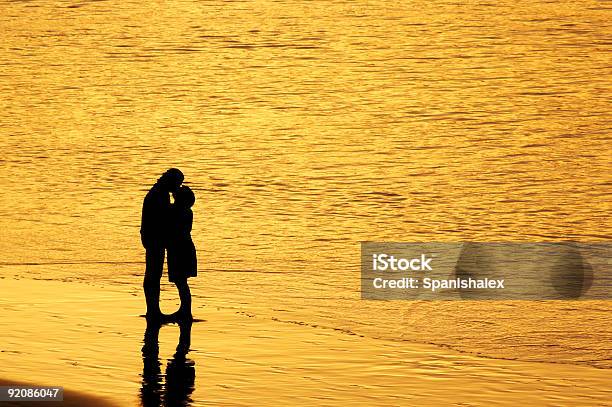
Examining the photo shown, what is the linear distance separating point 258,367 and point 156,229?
244 centimetres

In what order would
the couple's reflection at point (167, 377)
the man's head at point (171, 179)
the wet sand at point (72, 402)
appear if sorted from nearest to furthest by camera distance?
the wet sand at point (72, 402)
the couple's reflection at point (167, 377)
the man's head at point (171, 179)

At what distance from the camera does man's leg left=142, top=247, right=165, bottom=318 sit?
13461 millimetres

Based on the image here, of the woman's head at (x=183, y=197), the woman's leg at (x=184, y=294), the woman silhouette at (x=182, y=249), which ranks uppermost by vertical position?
the woman's head at (x=183, y=197)

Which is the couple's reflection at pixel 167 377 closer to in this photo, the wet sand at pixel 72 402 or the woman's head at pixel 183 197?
the wet sand at pixel 72 402

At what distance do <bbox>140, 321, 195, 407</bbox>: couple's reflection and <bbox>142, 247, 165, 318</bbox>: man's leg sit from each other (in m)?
0.67

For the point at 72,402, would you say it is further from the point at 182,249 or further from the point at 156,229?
the point at 182,249

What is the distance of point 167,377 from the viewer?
11.0 metres

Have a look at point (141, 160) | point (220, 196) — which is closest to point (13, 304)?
point (220, 196)

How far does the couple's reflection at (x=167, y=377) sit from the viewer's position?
10195 millimetres

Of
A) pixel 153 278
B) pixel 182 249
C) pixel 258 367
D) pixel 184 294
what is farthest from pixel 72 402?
pixel 182 249

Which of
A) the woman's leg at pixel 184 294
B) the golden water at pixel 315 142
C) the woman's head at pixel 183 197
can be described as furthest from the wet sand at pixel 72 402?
the golden water at pixel 315 142

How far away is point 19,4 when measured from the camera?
66125 mm

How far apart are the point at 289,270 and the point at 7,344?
738 centimetres

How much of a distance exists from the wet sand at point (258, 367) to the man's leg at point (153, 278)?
6.4 inches
